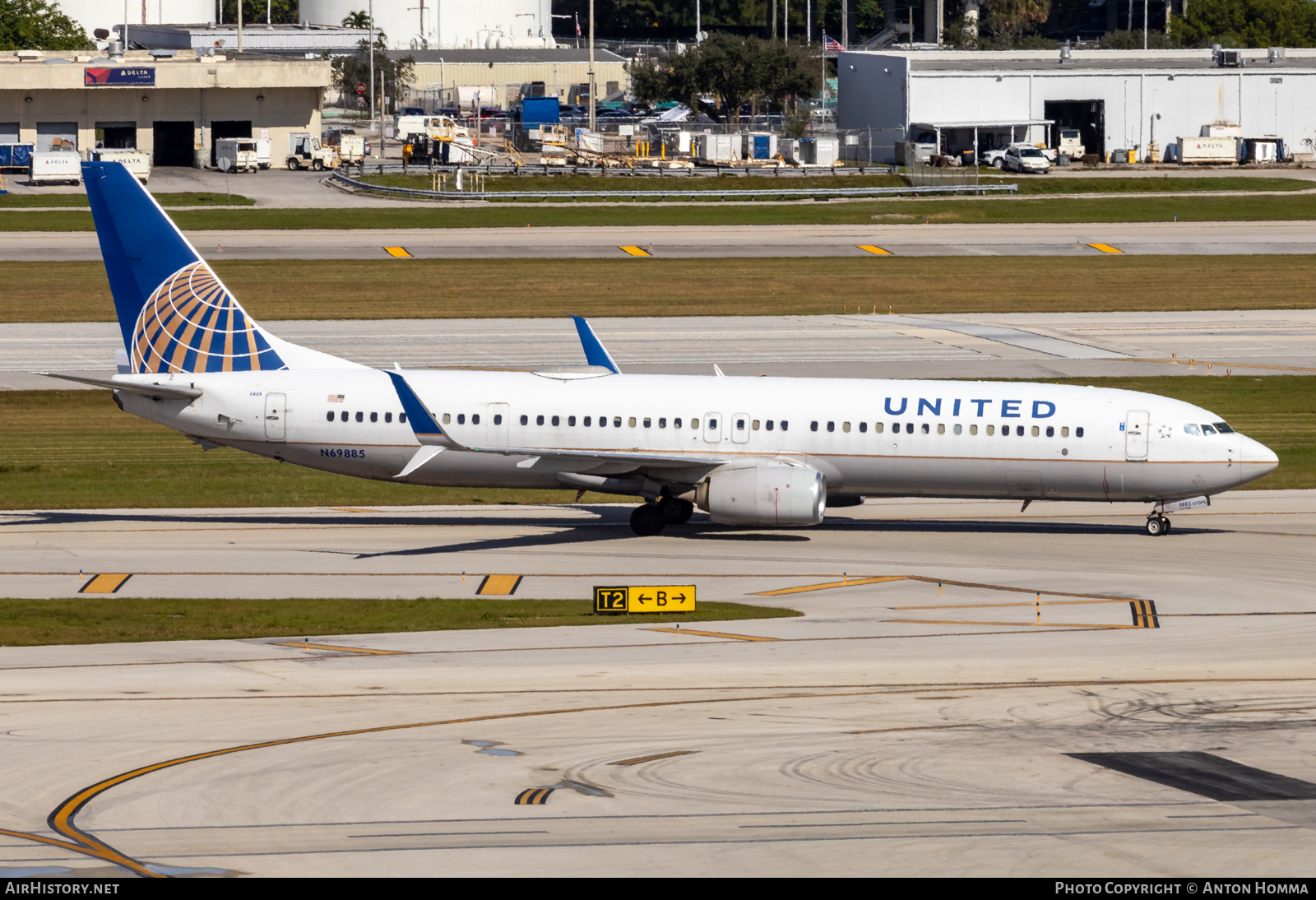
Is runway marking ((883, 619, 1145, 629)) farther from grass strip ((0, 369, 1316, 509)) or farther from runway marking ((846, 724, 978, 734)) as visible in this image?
grass strip ((0, 369, 1316, 509))

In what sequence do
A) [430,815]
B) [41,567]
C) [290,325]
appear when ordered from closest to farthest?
[430,815]
[41,567]
[290,325]

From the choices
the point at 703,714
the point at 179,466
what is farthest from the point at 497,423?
the point at 703,714

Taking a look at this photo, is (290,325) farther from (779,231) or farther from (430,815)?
(430,815)

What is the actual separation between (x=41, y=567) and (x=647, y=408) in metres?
15.1

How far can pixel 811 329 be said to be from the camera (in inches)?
3054

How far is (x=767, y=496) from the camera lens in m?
40.8

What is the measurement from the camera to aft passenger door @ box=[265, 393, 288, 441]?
1715 inches

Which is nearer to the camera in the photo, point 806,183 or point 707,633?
point 707,633

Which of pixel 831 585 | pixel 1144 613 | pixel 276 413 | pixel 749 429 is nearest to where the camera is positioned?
pixel 1144 613

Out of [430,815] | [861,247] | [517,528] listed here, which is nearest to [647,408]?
[517,528]

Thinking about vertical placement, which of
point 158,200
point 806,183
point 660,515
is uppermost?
point 806,183

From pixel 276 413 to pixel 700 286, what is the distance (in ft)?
159

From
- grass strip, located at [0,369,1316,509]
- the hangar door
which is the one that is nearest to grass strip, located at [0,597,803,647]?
grass strip, located at [0,369,1316,509]

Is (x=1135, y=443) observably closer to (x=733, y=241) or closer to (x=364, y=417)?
(x=364, y=417)
